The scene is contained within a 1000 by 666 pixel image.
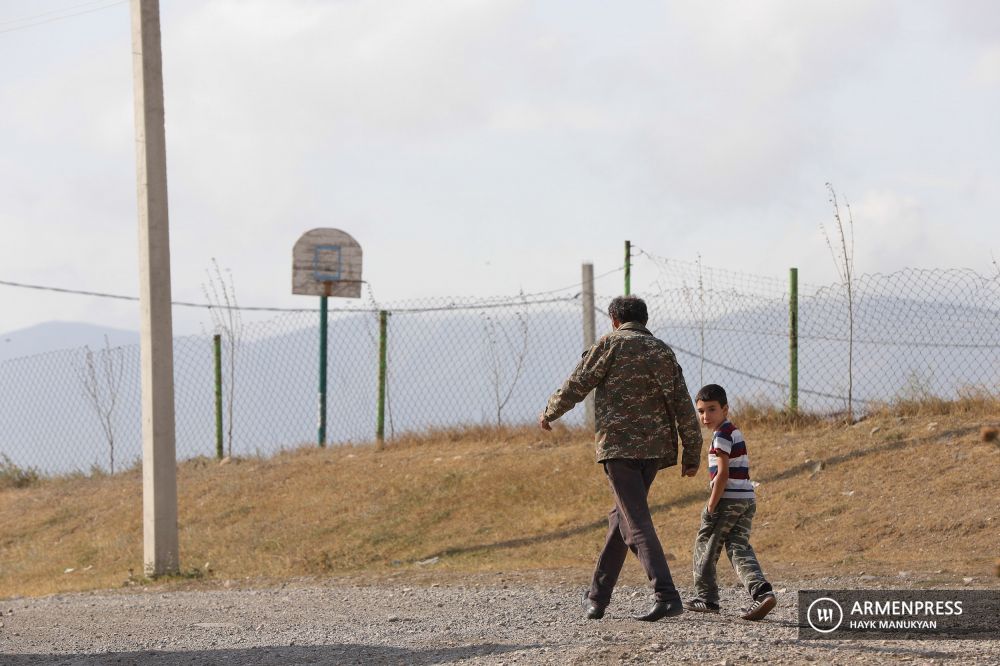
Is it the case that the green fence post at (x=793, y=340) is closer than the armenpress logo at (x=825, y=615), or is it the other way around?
the armenpress logo at (x=825, y=615)

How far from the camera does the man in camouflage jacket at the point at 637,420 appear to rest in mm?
4648

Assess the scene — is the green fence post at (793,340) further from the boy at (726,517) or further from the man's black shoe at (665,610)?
the man's black shoe at (665,610)

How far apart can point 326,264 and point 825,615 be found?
1031 centimetres

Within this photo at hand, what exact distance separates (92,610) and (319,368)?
7.03 metres

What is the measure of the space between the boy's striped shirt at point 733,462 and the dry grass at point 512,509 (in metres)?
1.77

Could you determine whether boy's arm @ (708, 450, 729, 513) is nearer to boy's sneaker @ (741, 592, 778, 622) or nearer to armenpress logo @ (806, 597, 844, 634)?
boy's sneaker @ (741, 592, 778, 622)

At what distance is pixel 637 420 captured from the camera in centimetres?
469

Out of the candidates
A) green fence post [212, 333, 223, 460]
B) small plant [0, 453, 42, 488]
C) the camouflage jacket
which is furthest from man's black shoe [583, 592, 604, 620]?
small plant [0, 453, 42, 488]

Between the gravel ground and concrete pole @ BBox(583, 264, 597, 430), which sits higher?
concrete pole @ BBox(583, 264, 597, 430)

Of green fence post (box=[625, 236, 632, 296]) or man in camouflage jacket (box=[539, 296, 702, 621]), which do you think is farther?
green fence post (box=[625, 236, 632, 296])

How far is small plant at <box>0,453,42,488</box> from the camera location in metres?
15.1

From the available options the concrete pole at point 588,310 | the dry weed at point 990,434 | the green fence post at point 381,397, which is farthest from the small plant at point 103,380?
the dry weed at point 990,434

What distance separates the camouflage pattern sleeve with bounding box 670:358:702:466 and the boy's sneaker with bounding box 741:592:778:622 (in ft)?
2.51

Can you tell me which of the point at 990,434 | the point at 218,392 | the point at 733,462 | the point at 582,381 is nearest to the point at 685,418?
the point at 733,462
